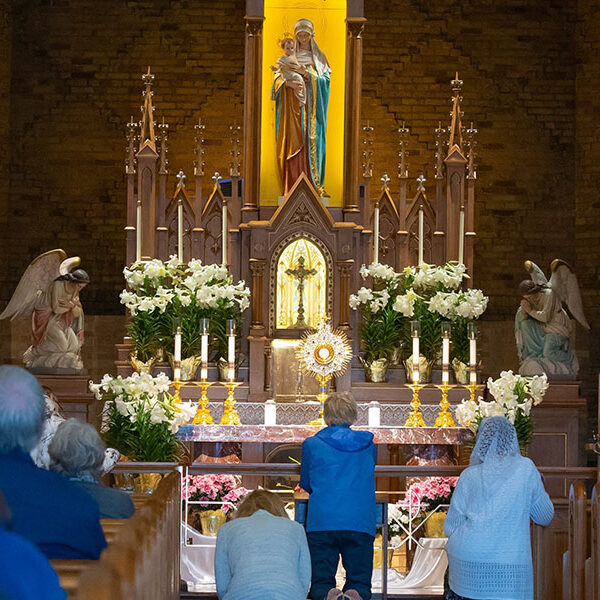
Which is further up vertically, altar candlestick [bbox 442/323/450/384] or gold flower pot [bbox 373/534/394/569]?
altar candlestick [bbox 442/323/450/384]

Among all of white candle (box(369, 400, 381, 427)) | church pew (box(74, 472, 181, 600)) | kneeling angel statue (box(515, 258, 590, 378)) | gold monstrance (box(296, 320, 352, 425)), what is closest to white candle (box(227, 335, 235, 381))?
gold monstrance (box(296, 320, 352, 425))

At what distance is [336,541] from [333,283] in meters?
4.43

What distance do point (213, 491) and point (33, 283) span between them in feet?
11.0

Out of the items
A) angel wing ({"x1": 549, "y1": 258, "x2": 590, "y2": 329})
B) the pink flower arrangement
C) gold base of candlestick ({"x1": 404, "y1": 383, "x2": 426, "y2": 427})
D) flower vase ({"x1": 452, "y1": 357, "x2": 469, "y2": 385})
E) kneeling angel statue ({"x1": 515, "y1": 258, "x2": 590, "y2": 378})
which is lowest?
the pink flower arrangement

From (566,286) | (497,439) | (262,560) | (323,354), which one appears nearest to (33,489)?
(262,560)

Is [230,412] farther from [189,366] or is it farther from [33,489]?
[33,489]

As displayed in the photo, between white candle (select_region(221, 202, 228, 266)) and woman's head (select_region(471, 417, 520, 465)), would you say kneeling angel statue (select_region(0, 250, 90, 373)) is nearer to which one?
white candle (select_region(221, 202, 228, 266))

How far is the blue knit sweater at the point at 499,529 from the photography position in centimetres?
471

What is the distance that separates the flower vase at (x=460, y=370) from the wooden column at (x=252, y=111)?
7.16ft

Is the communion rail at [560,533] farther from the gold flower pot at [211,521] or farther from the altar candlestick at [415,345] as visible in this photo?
the altar candlestick at [415,345]

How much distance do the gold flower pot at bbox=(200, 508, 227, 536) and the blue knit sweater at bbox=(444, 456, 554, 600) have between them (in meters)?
2.96

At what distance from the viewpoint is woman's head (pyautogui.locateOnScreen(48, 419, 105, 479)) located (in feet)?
12.9

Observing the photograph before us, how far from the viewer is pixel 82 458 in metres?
3.93

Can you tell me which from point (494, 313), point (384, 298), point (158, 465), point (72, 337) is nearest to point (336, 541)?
point (158, 465)
